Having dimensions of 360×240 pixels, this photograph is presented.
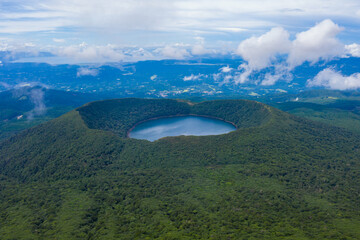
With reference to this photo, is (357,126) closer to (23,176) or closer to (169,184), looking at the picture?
(169,184)

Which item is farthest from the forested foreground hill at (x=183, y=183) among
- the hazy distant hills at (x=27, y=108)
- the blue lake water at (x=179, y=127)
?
the hazy distant hills at (x=27, y=108)

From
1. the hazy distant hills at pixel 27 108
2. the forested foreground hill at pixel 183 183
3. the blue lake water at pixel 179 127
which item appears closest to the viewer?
the forested foreground hill at pixel 183 183

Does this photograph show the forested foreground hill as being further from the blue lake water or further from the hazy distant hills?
the hazy distant hills

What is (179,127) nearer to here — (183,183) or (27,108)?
(183,183)

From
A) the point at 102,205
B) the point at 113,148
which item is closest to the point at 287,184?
the point at 102,205

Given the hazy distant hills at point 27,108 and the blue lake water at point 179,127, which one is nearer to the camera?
the blue lake water at point 179,127

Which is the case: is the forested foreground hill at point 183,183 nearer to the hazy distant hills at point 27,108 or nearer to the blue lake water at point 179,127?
the blue lake water at point 179,127

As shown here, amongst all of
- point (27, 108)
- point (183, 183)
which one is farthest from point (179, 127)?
point (27, 108)
